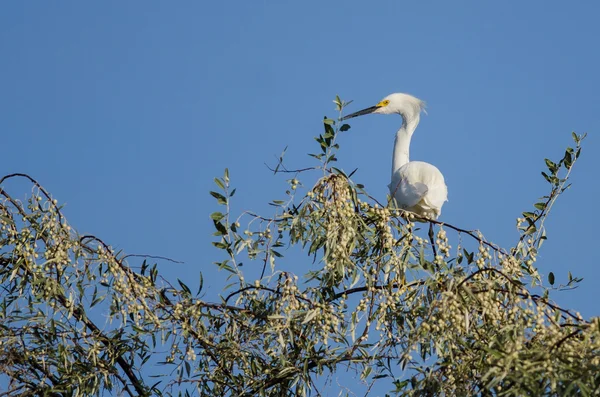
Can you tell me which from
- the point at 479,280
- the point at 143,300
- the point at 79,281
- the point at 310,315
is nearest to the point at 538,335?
the point at 479,280

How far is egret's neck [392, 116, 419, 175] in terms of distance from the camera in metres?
7.78

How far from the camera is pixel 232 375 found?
403cm

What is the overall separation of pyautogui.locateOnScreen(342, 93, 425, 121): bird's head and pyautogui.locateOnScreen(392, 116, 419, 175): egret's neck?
0.18 ft

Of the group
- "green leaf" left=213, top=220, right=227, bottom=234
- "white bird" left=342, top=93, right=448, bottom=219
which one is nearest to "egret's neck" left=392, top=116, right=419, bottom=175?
"white bird" left=342, top=93, right=448, bottom=219

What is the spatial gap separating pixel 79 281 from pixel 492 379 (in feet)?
5.85

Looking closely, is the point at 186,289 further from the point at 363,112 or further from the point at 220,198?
the point at 363,112

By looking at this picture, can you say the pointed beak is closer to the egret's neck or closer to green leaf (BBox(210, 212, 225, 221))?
the egret's neck

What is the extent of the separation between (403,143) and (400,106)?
0.59m

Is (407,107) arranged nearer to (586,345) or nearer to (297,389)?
(297,389)

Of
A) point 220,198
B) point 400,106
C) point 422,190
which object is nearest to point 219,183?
point 220,198

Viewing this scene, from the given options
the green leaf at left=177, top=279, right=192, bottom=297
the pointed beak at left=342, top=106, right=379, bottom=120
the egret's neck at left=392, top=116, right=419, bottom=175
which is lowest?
the green leaf at left=177, top=279, right=192, bottom=297

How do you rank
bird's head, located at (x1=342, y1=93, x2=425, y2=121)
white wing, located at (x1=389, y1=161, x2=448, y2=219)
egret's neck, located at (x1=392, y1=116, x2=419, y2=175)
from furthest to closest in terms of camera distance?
bird's head, located at (x1=342, y1=93, x2=425, y2=121)
egret's neck, located at (x1=392, y1=116, x2=419, y2=175)
white wing, located at (x1=389, y1=161, x2=448, y2=219)

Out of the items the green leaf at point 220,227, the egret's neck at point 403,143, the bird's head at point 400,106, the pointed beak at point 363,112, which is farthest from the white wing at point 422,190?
the green leaf at point 220,227

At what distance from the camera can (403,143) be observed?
26.2 ft
